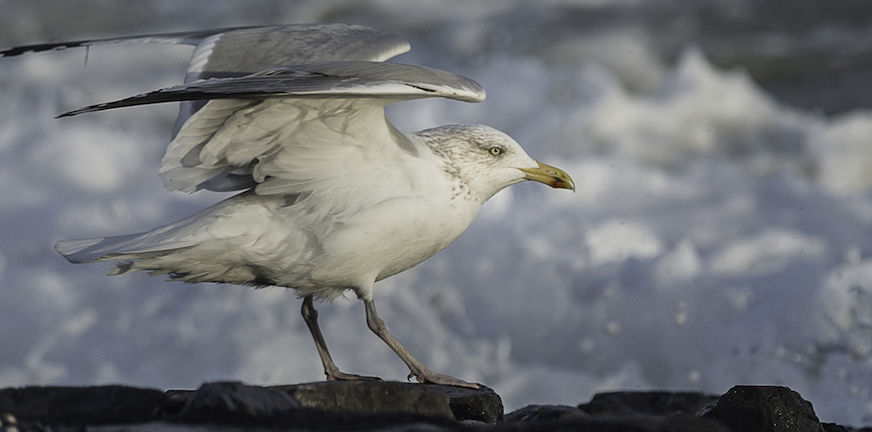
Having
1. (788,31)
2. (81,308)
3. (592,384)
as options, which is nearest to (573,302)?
(592,384)

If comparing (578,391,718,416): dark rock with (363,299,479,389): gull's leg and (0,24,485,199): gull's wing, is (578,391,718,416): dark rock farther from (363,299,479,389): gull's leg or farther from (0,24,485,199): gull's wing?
(0,24,485,199): gull's wing

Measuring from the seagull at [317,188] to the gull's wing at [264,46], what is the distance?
228mm

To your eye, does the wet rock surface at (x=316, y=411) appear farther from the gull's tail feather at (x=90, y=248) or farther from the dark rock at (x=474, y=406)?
the gull's tail feather at (x=90, y=248)

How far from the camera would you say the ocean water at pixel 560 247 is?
7172mm

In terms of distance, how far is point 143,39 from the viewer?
4.41 metres

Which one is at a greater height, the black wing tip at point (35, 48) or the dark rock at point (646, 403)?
the black wing tip at point (35, 48)

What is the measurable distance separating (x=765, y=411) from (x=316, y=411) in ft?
5.53

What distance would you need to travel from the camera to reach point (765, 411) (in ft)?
12.0

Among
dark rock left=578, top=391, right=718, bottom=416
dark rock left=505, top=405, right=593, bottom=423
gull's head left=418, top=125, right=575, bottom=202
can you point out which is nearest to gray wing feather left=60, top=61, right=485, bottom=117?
gull's head left=418, top=125, right=575, bottom=202

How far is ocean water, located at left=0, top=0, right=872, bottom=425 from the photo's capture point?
7.17 m

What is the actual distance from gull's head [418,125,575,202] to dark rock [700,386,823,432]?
1036mm

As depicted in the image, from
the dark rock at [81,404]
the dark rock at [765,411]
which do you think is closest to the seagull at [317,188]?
the dark rock at [81,404]

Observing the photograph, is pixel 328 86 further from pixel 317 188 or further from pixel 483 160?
pixel 483 160

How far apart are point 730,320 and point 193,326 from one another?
3875 millimetres
